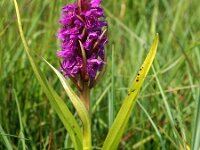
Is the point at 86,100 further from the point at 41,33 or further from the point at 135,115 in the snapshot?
the point at 41,33

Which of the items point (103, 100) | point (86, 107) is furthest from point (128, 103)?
point (103, 100)

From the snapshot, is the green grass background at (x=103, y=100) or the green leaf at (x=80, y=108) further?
the green grass background at (x=103, y=100)

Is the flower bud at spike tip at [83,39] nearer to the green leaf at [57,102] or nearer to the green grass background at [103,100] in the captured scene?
the green leaf at [57,102]

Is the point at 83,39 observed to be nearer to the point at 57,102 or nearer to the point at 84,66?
the point at 84,66

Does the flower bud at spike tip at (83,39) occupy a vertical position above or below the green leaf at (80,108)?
above

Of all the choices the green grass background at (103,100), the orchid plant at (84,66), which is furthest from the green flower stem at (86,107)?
the green grass background at (103,100)

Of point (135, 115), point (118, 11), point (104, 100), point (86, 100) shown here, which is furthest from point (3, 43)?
point (118, 11)

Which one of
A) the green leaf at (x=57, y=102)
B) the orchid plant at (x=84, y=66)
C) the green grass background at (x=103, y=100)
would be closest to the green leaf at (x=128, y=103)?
the orchid plant at (x=84, y=66)

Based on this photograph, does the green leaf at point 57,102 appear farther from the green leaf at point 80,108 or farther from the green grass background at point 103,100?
the green grass background at point 103,100
